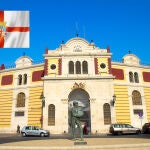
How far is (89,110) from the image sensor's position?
3494 cm

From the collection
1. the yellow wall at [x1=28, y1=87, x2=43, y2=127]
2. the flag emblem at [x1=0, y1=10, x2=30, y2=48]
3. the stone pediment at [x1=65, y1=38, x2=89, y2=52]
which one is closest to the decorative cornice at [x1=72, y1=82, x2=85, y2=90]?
the yellow wall at [x1=28, y1=87, x2=43, y2=127]

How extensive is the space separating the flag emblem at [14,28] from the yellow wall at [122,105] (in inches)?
1014

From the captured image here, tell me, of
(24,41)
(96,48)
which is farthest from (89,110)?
(24,41)

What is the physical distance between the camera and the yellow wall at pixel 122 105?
3559cm

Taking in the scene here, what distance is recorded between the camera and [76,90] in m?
36.0

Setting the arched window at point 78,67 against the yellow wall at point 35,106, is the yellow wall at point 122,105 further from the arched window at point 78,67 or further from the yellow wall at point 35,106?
the yellow wall at point 35,106

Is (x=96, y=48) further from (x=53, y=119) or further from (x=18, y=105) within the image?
(x=18, y=105)

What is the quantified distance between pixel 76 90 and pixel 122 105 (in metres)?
8.02

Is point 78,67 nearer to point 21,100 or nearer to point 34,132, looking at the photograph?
point 21,100

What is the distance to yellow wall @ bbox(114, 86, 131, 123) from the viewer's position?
1401 inches

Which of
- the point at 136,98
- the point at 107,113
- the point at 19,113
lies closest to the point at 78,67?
the point at 107,113

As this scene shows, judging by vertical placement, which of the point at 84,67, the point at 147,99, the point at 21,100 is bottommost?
the point at 147,99

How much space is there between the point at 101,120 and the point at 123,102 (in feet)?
18.2

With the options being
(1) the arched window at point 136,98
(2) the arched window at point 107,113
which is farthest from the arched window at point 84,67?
(1) the arched window at point 136,98
